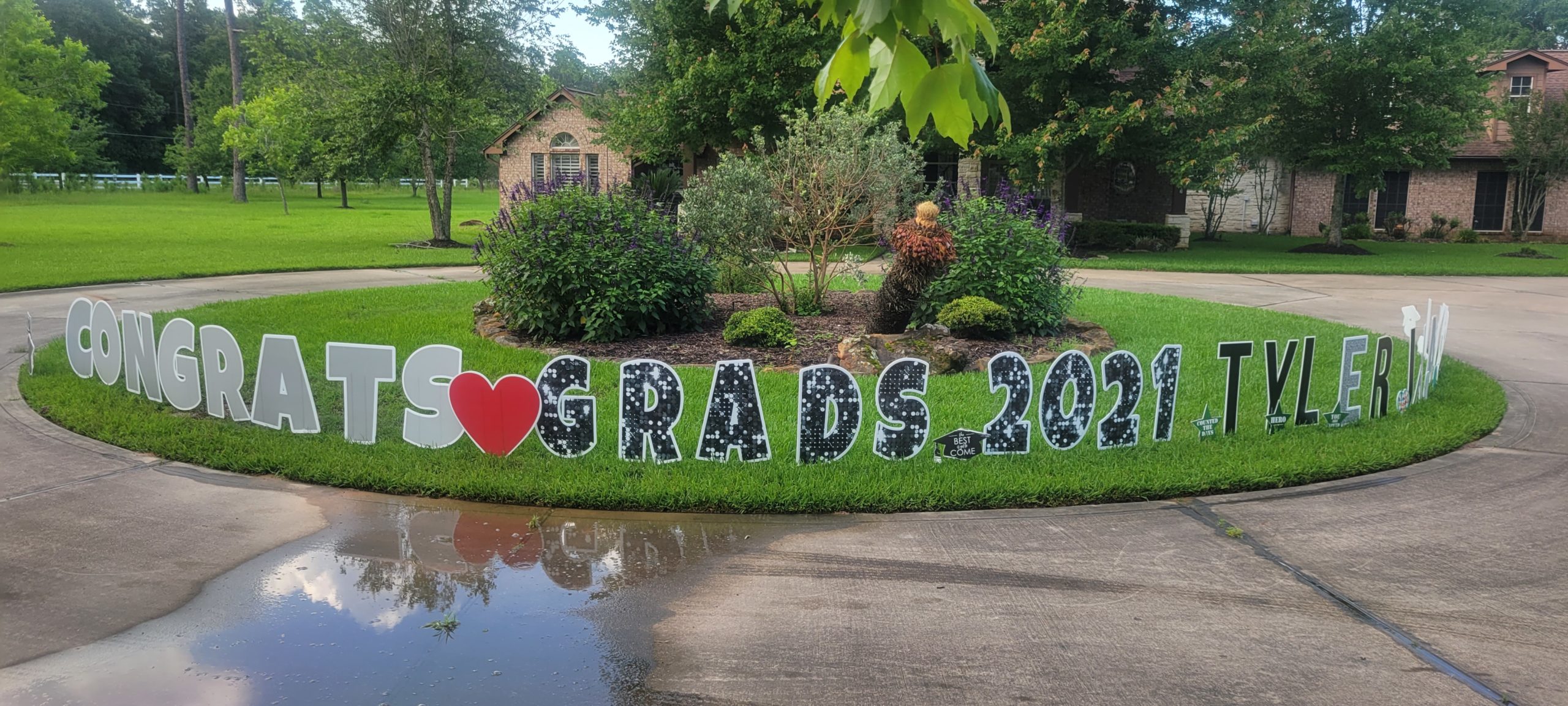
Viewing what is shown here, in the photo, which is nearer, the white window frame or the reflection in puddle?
the reflection in puddle

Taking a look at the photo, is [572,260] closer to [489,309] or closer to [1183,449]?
[489,309]

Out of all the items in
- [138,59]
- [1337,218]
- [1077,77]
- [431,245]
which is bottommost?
[431,245]

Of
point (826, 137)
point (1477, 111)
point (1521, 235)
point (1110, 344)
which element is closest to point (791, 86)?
point (826, 137)

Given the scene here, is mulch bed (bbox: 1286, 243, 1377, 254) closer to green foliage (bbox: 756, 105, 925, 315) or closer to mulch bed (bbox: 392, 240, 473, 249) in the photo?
green foliage (bbox: 756, 105, 925, 315)

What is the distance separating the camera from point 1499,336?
12234 millimetres

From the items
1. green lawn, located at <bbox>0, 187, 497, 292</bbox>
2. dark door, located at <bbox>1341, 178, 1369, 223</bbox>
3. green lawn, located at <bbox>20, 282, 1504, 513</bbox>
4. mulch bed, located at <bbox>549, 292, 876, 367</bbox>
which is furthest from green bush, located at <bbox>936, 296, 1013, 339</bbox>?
dark door, located at <bbox>1341, 178, 1369, 223</bbox>

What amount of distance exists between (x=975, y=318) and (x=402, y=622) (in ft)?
21.3

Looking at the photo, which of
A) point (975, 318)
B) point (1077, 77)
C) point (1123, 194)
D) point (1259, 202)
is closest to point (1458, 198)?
point (1259, 202)

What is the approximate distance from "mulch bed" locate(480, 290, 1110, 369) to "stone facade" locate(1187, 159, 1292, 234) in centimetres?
2885

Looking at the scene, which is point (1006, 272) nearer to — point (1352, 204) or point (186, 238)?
point (186, 238)

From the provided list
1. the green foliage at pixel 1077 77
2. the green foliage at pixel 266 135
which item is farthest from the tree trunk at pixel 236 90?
the green foliage at pixel 1077 77

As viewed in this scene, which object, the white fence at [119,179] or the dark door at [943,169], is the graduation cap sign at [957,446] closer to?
the dark door at [943,169]

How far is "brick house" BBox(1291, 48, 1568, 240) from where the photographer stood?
32.3m

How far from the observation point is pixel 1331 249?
90.9 feet
